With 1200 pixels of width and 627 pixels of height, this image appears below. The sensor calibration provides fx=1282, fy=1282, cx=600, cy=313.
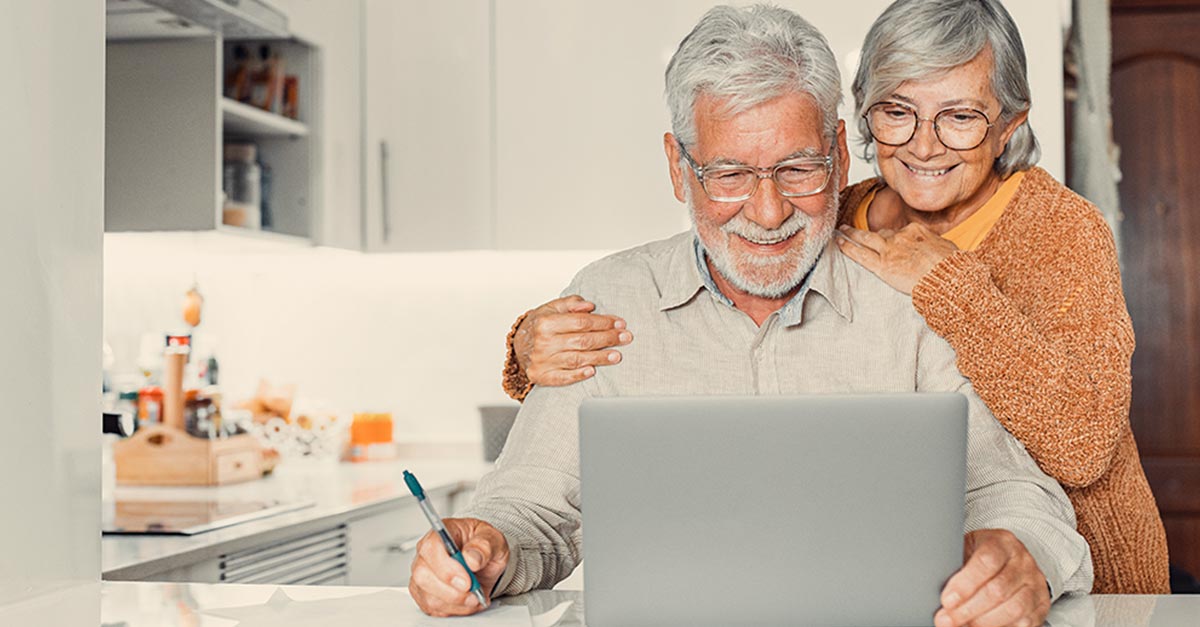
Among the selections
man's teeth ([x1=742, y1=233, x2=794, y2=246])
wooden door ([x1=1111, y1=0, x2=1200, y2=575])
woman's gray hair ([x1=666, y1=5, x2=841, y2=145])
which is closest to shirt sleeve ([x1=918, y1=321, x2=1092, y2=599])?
man's teeth ([x1=742, y1=233, x2=794, y2=246])

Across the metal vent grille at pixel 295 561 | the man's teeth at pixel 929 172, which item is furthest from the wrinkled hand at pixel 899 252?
the metal vent grille at pixel 295 561

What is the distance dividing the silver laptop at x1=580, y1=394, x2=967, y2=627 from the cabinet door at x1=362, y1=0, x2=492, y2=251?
7.36ft

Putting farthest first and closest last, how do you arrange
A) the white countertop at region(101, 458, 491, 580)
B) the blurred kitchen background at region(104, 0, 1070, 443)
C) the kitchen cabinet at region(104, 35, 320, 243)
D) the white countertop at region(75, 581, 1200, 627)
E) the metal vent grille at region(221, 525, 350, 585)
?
the blurred kitchen background at region(104, 0, 1070, 443) < the kitchen cabinet at region(104, 35, 320, 243) < the metal vent grille at region(221, 525, 350, 585) < the white countertop at region(101, 458, 491, 580) < the white countertop at region(75, 581, 1200, 627)

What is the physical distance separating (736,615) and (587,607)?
12 centimetres

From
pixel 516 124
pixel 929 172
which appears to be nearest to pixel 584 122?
pixel 516 124

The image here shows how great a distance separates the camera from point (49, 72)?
1.32 m

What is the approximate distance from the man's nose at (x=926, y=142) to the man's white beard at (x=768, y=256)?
0.74 ft

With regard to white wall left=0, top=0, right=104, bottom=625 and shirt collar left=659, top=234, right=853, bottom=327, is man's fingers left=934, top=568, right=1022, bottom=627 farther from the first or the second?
white wall left=0, top=0, right=104, bottom=625

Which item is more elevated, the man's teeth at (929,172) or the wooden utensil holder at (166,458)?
the man's teeth at (929,172)

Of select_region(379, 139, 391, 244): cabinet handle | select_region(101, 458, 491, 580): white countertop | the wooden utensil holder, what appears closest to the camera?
select_region(101, 458, 491, 580): white countertop

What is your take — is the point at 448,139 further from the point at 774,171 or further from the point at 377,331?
the point at 774,171

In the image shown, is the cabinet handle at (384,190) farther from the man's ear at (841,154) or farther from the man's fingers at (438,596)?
the man's fingers at (438,596)

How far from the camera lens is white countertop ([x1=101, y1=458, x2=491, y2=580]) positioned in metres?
1.96

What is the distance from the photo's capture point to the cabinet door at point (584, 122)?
316 centimetres
